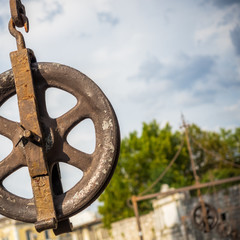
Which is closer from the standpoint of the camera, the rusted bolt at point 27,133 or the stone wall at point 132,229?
the rusted bolt at point 27,133

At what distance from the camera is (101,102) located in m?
2.45

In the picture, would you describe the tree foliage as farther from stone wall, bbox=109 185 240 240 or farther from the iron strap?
the iron strap

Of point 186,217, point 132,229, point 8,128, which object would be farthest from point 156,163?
point 8,128

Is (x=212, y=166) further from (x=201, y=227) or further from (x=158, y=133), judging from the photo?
(x=201, y=227)

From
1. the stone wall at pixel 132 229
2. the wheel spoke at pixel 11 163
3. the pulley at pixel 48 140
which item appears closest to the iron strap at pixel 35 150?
the pulley at pixel 48 140

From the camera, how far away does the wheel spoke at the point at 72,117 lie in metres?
2.53

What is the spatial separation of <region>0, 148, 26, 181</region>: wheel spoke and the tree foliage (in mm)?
25890

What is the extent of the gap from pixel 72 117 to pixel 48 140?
0.19m

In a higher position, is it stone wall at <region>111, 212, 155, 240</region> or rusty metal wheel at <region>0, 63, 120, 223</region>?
rusty metal wheel at <region>0, 63, 120, 223</region>

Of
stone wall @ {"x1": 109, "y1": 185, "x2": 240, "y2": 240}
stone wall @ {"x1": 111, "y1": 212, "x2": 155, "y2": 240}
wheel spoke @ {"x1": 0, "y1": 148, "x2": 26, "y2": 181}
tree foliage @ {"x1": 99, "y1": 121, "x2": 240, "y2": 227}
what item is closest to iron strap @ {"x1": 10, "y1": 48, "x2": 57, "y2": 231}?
wheel spoke @ {"x1": 0, "y1": 148, "x2": 26, "y2": 181}

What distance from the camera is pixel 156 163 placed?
32125mm

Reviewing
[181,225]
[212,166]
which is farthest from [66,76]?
[212,166]

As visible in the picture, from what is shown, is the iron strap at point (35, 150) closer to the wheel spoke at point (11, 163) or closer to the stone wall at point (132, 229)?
the wheel spoke at point (11, 163)

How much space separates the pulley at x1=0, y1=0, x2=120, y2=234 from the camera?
2383 millimetres
